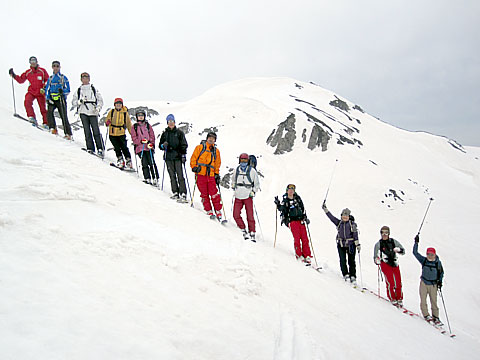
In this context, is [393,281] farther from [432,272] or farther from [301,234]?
[301,234]

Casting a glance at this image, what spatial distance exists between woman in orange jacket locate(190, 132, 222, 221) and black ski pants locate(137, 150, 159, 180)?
1988 mm

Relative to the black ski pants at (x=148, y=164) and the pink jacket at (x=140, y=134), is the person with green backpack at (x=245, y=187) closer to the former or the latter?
the black ski pants at (x=148, y=164)

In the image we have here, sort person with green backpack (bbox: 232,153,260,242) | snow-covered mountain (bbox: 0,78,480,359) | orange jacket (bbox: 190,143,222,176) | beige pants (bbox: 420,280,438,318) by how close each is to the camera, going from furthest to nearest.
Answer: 1. beige pants (bbox: 420,280,438,318)
2. person with green backpack (bbox: 232,153,260,242)
3. orange jacket (bbox: 190,143,222,176)
4. snow-covered mountain (bbox: 0,78,480,359)

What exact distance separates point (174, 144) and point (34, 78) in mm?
5912

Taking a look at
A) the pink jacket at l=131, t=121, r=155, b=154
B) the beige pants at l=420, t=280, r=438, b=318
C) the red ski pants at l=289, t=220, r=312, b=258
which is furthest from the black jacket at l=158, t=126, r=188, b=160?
the beige pants at l=420, t=280, r=438, b=318

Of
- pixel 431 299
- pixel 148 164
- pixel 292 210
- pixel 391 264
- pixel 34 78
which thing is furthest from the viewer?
pixel 34 78

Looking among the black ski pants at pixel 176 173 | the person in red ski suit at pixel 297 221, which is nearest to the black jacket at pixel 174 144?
the black ski pants at pixel 176 173

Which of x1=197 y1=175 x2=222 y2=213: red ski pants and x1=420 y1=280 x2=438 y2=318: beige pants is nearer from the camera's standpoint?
x1=197 y1=175 x2=222 y2=213: red ski pants

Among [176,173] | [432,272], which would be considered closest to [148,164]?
[176,173]

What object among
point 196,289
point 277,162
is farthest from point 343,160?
point 196,289

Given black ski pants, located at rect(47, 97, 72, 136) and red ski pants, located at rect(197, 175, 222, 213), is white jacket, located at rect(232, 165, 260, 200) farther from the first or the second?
black ski pants, located at rect(47, 97, 72, 136)

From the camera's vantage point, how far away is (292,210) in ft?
26.3

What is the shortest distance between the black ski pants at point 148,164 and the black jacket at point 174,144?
115cm

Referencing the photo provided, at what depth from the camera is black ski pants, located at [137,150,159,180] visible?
8531 mm
